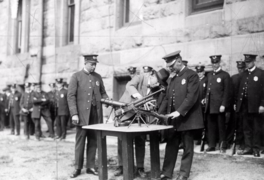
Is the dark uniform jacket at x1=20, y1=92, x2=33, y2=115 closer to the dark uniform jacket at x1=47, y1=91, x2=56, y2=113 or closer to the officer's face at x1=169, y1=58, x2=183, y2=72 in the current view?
the dark uniform jacket at x1=47, y1=91, x2=56, y2=113

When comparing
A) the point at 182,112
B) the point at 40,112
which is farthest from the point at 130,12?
the point at 182,112

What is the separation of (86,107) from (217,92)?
323cm

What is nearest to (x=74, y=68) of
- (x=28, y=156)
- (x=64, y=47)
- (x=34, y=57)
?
(x=64, y=47)

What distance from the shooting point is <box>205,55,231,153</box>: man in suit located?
7.59 metres

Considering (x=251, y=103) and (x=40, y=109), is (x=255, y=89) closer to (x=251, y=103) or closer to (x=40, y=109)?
(x=251, y=103)

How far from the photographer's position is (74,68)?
40.8ft

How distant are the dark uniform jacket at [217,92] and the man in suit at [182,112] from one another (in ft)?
7.69

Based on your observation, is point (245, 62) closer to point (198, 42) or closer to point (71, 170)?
point (198, 42)

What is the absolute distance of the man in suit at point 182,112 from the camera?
17.4 feet

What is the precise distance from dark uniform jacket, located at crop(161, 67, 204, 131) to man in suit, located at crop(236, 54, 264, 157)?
2.16 metres

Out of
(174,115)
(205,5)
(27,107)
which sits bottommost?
(27,107)

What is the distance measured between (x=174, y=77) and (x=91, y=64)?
159 cm

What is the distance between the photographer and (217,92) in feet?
25.5

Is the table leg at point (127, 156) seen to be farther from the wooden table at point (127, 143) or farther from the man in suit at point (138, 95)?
the man in suit at point (138, 95)
